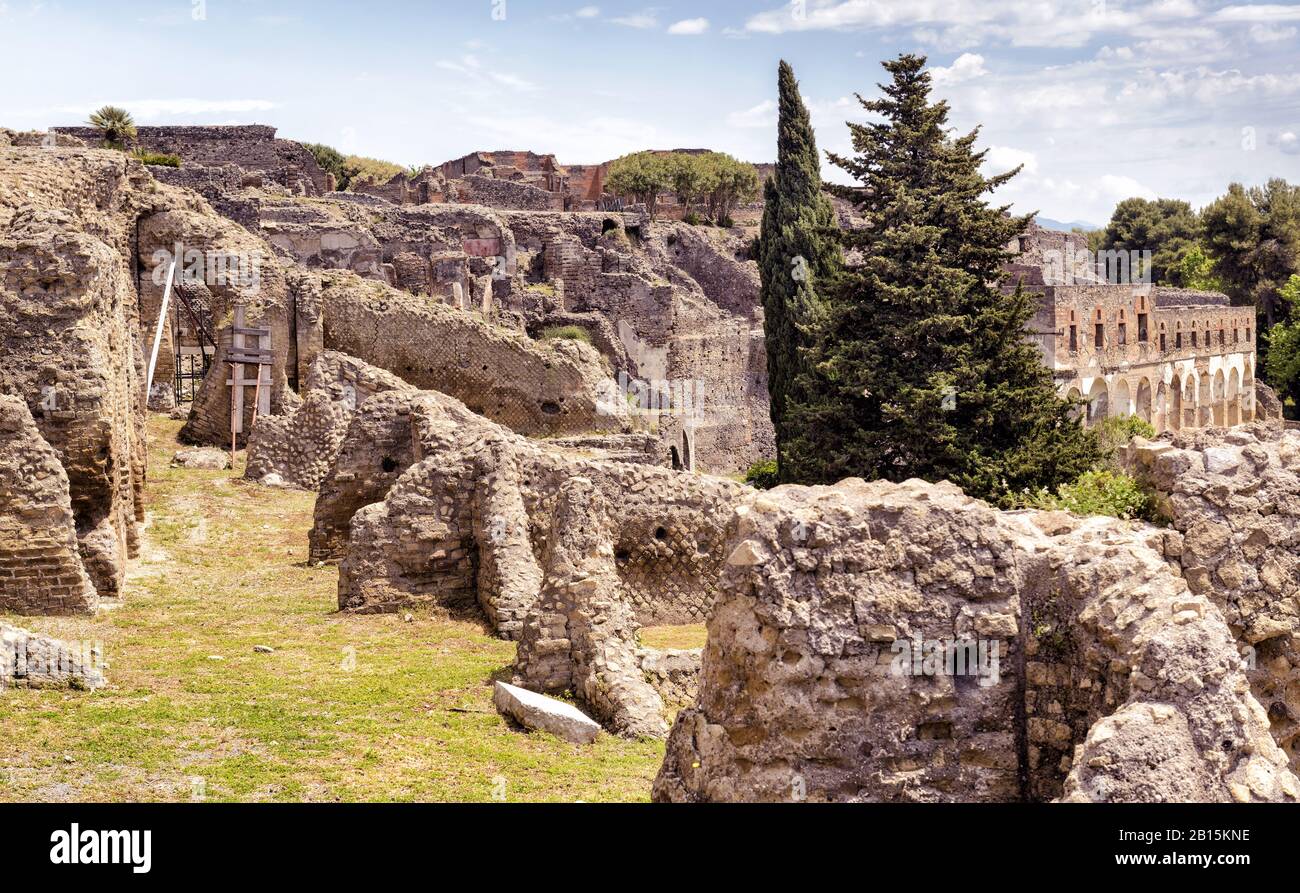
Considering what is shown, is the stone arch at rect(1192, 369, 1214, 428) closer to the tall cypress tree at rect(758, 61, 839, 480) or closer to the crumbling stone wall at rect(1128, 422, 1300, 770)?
the tall cypress tree at rect(758, 61, 839, 480)

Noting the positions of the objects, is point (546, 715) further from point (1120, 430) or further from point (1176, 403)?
point (1176, 403)

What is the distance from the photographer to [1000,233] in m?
19.9

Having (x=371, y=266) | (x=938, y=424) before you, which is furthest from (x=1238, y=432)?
(x=371, y=266)

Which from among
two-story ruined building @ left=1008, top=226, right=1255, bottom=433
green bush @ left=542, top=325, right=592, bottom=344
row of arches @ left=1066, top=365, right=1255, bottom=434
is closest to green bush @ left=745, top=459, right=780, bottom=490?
green bush @ left=542, top=325, right=592, bottom=344

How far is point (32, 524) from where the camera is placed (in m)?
10.4

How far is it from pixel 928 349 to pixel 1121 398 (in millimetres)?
26150

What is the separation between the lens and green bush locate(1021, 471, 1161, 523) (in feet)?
23.8

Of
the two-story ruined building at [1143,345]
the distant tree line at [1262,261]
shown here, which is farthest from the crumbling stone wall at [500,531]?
the distant tree line at [1262,261]

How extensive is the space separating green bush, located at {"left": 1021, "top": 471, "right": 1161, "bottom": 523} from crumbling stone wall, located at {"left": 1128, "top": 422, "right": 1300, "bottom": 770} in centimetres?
30

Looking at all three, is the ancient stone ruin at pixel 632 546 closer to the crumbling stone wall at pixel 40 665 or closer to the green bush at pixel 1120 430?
the crumbling stone wall at pixel 40 665

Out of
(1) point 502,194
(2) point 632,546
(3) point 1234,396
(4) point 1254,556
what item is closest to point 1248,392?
(3) point 1234,396

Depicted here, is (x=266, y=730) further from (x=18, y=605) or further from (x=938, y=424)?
(x=938, y=424)

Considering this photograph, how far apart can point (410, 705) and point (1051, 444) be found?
39.2 ft

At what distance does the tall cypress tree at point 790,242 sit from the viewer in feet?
94.9
